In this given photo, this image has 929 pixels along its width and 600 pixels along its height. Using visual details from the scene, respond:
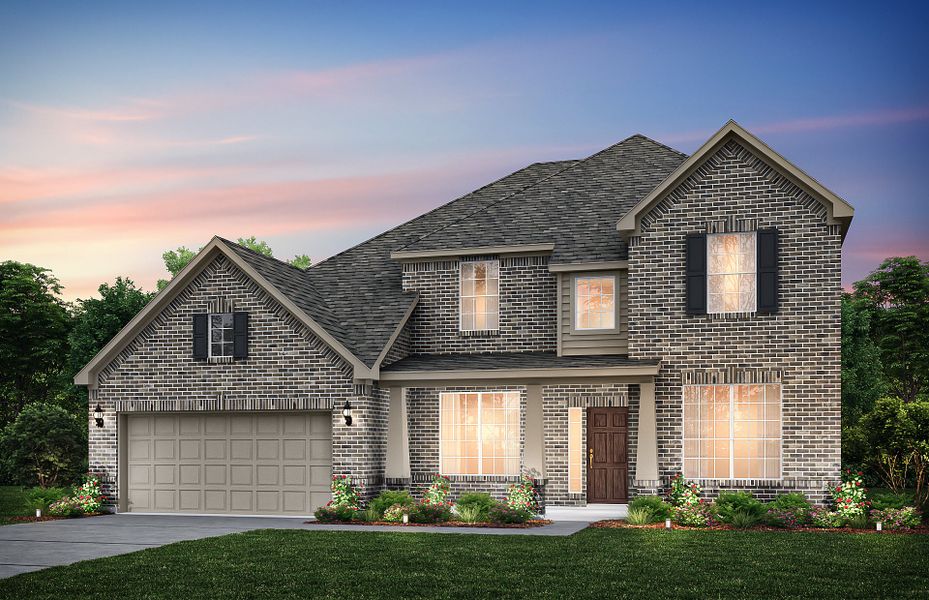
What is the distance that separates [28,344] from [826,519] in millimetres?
39385

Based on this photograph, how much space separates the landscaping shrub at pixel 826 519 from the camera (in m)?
19.4

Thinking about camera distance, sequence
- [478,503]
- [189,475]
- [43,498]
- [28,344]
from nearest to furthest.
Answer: [478,503] < [43,498] < [189,475] < [28,344]

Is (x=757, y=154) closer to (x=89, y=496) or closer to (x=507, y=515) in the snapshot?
(x=507, y=515)

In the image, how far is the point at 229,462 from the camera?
76.4ft

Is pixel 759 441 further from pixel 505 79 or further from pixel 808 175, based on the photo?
pixel 505 79

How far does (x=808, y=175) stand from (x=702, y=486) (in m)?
6.79

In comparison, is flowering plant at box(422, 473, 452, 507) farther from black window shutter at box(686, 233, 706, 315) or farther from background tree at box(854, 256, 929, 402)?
background tree at box(854, 256, 929, 402)

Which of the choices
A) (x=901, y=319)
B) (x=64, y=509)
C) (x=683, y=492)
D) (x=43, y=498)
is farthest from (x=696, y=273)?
(x=901, y=319)

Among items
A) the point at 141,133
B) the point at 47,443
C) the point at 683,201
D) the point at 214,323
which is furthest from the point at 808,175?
the point at 47,443

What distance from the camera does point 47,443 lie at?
100 feet

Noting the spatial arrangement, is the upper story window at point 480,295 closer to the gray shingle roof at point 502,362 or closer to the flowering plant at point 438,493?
the gray shingle roof at point 502,362

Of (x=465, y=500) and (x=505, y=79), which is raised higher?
(x=505, y=79)

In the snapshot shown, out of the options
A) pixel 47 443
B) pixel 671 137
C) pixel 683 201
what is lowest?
pixel 47 443

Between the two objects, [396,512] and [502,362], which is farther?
[502,362]
